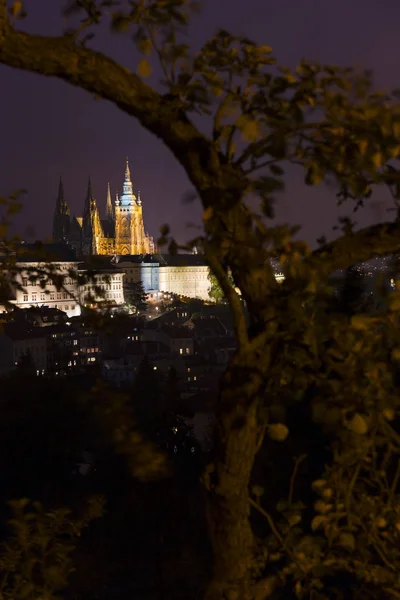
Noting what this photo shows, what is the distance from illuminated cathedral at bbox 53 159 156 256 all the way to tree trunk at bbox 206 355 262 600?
203 ft

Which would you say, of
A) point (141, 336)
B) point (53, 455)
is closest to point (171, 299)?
→ point (141, 336)

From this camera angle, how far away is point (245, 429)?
1026 mm

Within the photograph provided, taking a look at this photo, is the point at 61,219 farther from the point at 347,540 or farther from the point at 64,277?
the point at 347,540

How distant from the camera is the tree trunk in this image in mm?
1023

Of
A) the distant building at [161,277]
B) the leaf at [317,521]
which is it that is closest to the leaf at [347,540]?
the leaf at [317,521]

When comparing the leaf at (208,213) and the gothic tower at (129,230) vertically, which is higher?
the gothic tower at (129,230)

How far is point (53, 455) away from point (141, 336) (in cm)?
2234

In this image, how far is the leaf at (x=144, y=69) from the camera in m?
0.94

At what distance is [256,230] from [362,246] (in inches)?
5.4

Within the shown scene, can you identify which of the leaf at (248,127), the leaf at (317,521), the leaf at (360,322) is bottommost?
the leaf at (317,521)

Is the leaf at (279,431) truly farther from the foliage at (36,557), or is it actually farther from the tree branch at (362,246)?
the foliage at (36,557)

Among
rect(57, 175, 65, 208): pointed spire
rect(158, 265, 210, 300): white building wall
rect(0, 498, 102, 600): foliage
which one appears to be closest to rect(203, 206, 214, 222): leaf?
rect(0, 498, 102, 600): foliage

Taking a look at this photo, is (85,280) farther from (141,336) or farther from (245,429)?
(141,336)

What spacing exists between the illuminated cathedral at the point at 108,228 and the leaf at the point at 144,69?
61.8 m
